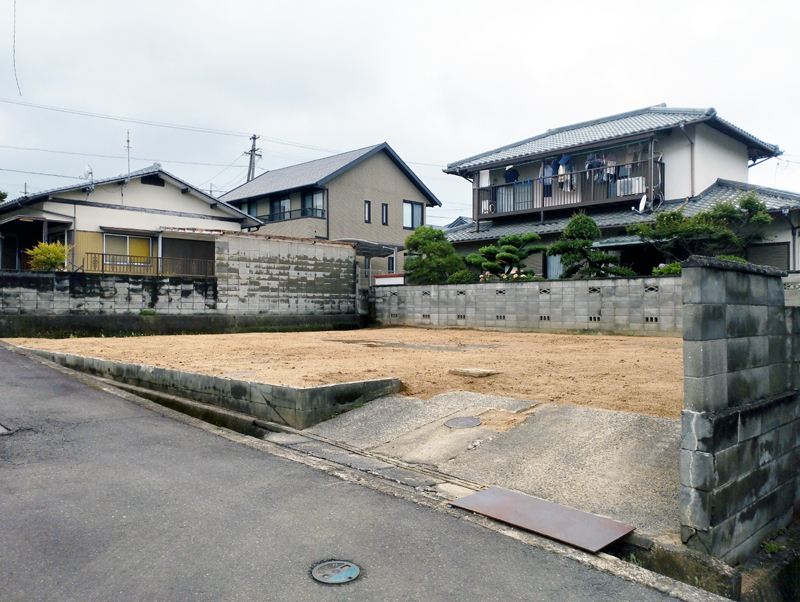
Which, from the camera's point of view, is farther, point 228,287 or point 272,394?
point 228,287

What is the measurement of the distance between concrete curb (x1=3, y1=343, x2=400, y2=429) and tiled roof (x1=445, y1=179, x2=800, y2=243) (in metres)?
12.8

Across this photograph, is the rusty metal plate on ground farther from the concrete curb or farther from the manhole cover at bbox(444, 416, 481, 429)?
the concrete curb

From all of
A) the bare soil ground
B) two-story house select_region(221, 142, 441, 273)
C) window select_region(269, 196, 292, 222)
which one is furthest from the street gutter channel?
window select_region(269, 196, 292, 222)

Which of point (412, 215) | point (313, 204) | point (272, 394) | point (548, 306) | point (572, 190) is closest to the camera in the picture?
point (272, 394)

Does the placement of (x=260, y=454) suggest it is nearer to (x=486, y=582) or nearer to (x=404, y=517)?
(x=404, y=517)

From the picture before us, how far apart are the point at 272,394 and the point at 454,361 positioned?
364cm

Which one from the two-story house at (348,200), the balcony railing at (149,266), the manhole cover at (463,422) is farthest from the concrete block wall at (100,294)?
the manhole cover at (463,422)

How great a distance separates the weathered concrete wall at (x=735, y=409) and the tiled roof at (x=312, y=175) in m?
22.9

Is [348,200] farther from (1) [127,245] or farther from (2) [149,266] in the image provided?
(2) [149,266]

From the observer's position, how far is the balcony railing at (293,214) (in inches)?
1041

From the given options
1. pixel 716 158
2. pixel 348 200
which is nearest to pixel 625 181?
pixel 716 158

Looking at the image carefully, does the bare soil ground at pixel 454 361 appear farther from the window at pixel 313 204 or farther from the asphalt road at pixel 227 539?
the window at pixel 313 204

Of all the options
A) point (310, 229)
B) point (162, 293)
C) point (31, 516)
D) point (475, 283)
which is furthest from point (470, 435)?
point (310, 229)

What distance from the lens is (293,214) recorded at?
1068 inches
